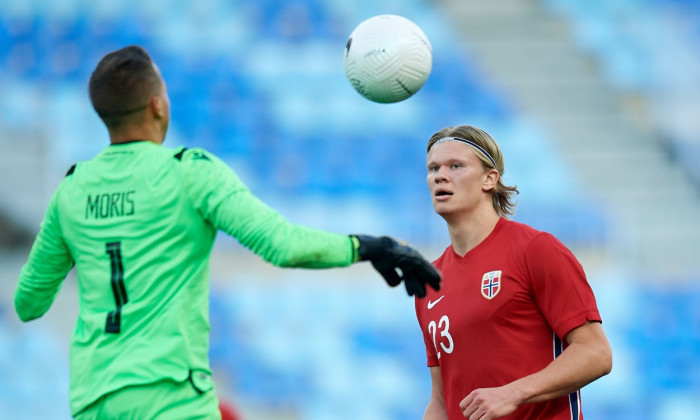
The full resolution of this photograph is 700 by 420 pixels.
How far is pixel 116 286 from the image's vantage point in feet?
10.3

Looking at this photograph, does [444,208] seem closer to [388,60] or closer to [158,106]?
[388,60]

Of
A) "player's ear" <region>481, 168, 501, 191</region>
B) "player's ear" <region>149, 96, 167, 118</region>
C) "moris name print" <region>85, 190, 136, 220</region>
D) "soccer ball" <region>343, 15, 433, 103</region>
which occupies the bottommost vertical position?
"moris name print" <region>85, 190, 136, 220</region>

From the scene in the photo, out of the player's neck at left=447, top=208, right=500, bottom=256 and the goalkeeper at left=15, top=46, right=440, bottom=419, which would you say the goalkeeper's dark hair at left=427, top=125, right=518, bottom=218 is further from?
the goalkeeper at left=15, top=46, right=440, bottom=419

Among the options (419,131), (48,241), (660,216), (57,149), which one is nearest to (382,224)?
(419,131)

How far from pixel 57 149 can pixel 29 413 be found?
3.23 meters

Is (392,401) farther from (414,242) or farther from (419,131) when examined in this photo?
(419,131)

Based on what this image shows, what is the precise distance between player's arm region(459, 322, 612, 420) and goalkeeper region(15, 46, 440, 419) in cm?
57

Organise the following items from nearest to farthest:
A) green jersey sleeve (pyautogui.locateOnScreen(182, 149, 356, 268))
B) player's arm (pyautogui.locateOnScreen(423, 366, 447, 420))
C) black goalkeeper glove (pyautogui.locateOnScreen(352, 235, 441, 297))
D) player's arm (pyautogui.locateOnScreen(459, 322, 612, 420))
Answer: green jersey sleeve (pyautogui.locateOnScreen(182, 149, 356, 268)) → black goalkeeper glove (pyautogui.locateOnScreen(352, 235, 441, 297)) → player's arm (pyautogui.locateOnScreen(459, 322, 612, 420)) → player's arm (pyautogui.locateOnScreen(423, 366, 447, 420))

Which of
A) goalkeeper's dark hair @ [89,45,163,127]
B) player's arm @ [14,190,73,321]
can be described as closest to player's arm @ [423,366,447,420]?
player's arm @ [14,190,73,321]

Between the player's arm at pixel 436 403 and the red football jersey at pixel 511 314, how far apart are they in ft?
0.33

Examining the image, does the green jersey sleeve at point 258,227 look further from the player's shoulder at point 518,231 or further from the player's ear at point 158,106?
the player's shoulder at point 518,231

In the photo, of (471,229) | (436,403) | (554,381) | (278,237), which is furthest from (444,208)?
(278,237)

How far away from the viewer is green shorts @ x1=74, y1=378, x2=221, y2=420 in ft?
9.86

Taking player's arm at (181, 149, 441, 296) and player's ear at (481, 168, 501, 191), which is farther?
player's ear at (481, 168, 501, 191)
